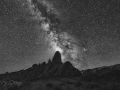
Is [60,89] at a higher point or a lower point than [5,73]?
lower

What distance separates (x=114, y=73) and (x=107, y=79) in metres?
4.81

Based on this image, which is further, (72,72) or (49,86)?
(72,72)

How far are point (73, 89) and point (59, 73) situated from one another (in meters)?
26.6

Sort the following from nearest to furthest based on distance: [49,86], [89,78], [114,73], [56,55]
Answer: [49,86], [89,78], [114,73], [56,55]

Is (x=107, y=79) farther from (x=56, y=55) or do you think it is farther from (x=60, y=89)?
(x=56, y=55)

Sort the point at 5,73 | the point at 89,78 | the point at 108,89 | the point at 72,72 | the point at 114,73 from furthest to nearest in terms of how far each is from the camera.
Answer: the point at 5,73, the point at 72,72, the point at 114,73, the point at 89,78, the point at 108,89

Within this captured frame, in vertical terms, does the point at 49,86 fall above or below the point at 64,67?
below

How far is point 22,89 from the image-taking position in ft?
91.6

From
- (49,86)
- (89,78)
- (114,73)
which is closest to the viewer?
(49,86)

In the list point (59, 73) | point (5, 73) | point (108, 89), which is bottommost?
point (108, 89)

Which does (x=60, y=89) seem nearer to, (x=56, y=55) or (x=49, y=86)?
(x=49, y=86)

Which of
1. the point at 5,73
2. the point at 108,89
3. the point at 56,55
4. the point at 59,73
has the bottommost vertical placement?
the point at 108,89

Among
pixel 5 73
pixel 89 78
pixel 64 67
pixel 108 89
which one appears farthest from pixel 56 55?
pixel 108 89

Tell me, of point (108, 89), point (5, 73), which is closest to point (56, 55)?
point (5, 73)
